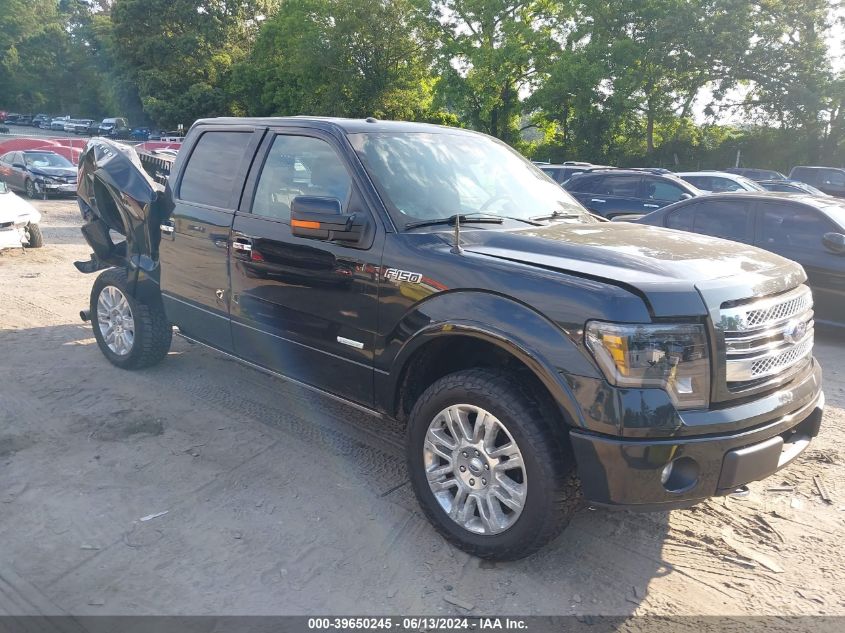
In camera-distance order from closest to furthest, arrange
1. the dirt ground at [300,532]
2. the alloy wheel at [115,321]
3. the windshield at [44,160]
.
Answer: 1. the dirt ground at [300,532]
2. the alloy wheel at [115,321]
3. the windshield at [44,160]

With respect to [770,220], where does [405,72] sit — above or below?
above

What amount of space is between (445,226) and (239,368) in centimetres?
300

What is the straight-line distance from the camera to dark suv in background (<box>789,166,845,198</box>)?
21.6 metres

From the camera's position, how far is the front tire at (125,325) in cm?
562

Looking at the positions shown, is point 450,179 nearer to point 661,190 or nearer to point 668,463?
point 668,463

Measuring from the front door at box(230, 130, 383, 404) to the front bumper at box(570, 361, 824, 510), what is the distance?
137 cm

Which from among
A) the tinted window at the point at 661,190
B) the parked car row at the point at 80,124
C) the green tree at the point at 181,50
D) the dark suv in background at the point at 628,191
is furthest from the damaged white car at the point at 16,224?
the parked car row at the point at 80,124

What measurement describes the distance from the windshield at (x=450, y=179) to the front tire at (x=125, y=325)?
8.48ft

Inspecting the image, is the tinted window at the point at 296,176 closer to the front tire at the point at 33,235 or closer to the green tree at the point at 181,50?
the front tire at the point at 33,235

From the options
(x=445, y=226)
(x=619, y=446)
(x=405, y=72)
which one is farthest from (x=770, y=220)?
(x=405, y=72)

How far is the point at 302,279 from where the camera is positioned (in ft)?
13.3

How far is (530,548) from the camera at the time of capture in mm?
3117

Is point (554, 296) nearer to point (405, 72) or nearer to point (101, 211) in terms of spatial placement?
point (101, 211)

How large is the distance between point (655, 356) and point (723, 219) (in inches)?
245
